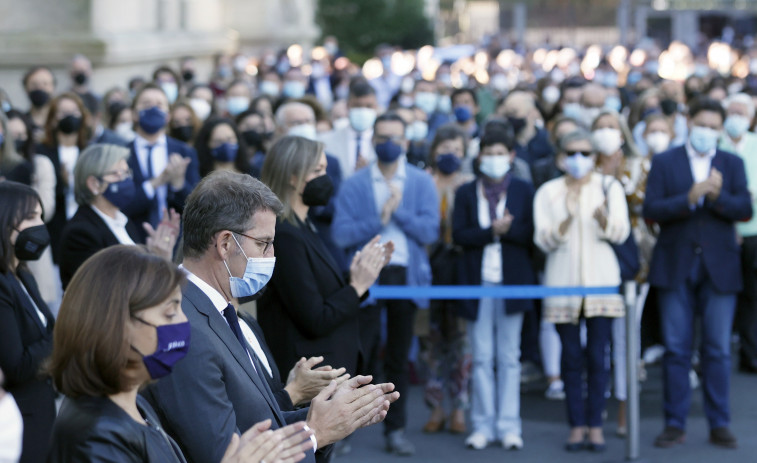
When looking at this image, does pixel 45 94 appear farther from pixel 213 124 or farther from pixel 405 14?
pixel 405 14

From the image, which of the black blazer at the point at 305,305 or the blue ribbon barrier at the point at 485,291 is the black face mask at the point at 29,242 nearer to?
the black blazer at the point at 305,305

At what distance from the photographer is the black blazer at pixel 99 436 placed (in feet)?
9.17

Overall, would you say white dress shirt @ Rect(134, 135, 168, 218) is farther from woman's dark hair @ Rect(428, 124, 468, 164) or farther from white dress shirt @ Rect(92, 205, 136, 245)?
woman's dark hair @ Rect(428, 124, 468, 164)

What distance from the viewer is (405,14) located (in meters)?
38.7

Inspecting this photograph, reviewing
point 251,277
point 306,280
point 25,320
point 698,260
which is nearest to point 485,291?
point 698,260

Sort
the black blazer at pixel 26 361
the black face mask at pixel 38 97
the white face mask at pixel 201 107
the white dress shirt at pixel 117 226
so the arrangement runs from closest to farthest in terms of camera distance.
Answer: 1. the black blazer at pixel 26 361
2. the white dress shirt at pixel 117 226
3. the black face mask at pixel 38 97
4. the white face mask at pixel 201 107

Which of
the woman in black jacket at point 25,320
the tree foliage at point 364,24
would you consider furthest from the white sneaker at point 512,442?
the tree foliage at point 364,24

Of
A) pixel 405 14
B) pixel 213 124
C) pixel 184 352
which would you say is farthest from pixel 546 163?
pixel 405 14

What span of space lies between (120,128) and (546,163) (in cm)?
372

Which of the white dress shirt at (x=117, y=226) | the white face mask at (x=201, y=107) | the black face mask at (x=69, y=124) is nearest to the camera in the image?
the white dress shirt at (x=117, y=226)

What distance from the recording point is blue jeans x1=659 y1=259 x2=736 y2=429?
24.3ft

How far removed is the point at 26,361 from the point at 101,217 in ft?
5.49

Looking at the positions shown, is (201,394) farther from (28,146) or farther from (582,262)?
(28,146)

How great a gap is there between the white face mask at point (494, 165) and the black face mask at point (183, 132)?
2.87 metres
